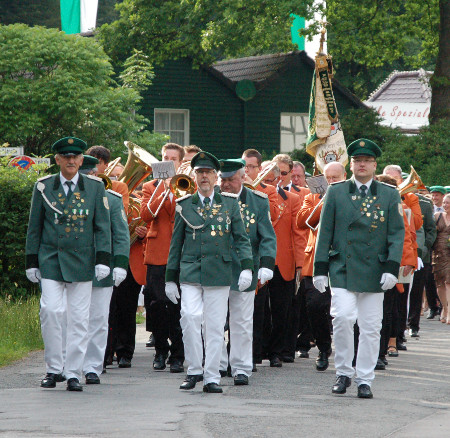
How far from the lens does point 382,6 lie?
115 feet

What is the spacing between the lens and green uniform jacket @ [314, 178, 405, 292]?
31.4ft

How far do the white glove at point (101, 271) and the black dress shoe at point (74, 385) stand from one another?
0.85 m

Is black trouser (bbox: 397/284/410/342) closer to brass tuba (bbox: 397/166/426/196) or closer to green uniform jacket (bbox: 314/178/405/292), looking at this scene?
brass tuba (bbox: 397/166/426/196)

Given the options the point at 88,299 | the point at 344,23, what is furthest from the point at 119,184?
the point at 344,23

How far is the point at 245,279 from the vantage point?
9836 millimetres

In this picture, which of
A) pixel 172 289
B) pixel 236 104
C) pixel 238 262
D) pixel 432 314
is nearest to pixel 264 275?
pixel 238 262

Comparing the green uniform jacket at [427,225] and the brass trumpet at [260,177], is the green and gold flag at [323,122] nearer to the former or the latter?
the green uniform jacket at [427,225]

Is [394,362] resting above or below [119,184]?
below

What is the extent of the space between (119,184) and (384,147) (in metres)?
19.4

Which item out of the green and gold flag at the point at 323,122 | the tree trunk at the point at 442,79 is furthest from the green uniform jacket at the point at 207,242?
the tree trunk at the point at 442,79

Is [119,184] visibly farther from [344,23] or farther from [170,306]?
[344,23]

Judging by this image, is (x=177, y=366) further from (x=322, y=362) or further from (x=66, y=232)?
(x=66, y=232)

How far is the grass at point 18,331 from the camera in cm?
1219

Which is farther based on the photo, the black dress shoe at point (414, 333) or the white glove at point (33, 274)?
the black dress shoe at point (414, 333)
